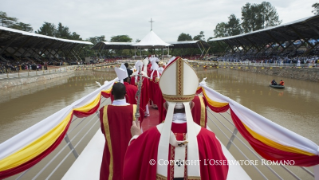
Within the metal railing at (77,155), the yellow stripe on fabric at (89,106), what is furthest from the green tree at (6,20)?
the yellow stripe on fabric at (89,106)

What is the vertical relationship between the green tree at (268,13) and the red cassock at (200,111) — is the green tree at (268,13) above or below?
above

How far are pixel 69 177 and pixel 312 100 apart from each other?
1116 cm

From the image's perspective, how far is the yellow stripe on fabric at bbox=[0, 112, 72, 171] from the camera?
57.7 inches

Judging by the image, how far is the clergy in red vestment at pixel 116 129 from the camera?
2.21 m

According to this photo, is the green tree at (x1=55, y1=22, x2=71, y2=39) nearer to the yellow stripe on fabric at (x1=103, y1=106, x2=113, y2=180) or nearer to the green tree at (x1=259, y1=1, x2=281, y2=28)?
the green tree at (x1=259, y1=1, x2=281, y2=28)

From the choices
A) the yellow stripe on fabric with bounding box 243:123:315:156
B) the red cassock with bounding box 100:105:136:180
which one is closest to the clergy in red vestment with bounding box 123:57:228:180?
the yellow stripe on fabric with bounding box 243:123:315:156

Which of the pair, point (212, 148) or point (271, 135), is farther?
point (271, 135)

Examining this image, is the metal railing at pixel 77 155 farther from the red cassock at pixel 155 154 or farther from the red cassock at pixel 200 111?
the red cassock at pixel 155 154

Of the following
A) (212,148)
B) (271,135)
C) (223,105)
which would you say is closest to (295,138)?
(271,135)

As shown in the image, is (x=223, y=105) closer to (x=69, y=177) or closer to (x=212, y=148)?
(x=212, y=148)

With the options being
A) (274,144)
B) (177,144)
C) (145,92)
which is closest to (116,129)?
(177,144)

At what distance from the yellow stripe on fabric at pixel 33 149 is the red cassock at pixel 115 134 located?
1.47 feet

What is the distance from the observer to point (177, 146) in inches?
54.3

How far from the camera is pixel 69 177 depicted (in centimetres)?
290
